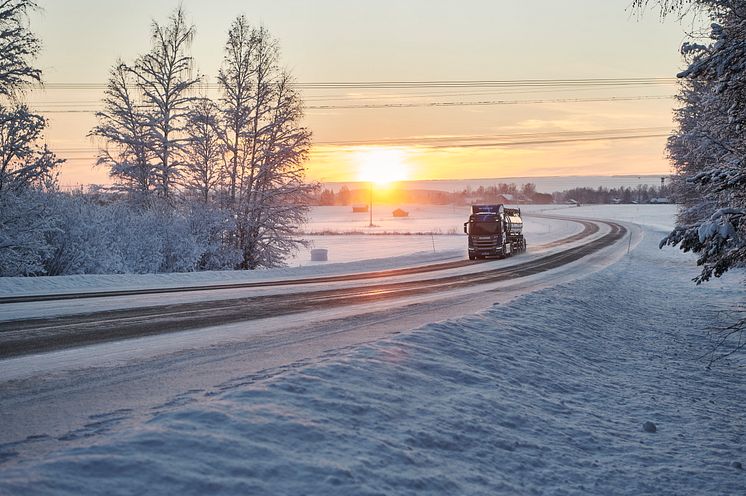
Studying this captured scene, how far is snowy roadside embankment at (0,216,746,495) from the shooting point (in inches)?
187

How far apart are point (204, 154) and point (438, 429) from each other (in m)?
29.7

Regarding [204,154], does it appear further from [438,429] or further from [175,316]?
[438,429]

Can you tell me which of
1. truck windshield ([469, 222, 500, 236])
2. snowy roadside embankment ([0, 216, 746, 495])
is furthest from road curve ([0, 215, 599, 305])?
snowy roadside embankment ([0, 216, 746, 495])

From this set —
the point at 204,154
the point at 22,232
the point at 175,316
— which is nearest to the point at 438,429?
the point at 175,316

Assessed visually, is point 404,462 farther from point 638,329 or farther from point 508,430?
point 638,329

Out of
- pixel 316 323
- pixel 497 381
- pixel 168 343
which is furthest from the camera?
pixel 316 323

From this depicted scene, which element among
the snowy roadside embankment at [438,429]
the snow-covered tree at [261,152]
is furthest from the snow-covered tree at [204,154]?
the snowy roadside embankment at [438,429]

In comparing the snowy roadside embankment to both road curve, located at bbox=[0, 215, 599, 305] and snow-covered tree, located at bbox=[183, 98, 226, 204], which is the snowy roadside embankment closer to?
road curve, located at bbox=[0, 215, 599, 305]

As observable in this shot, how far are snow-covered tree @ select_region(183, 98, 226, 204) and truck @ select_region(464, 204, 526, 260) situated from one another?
1387 centimetres

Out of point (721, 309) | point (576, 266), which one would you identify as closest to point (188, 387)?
point (721, 309)

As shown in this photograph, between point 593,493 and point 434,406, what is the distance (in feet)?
6.02

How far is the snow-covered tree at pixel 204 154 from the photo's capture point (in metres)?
33.3

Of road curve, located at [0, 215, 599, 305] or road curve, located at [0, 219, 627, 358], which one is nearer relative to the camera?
road curve, located at [0, 219, 627, 358]

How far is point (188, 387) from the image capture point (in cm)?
704
